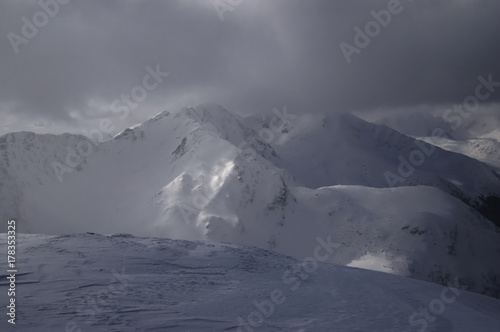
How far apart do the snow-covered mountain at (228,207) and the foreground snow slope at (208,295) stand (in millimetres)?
49719

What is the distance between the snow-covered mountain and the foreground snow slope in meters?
49.7

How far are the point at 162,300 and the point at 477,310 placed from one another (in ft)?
26.3

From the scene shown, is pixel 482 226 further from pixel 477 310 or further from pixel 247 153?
pixel 477 310

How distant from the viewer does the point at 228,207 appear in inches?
2938

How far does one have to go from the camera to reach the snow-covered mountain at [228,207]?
226 feet

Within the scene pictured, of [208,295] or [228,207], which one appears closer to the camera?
[208,295]

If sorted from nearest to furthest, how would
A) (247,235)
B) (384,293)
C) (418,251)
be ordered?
1. (384,293)
2. (418,251)
3. (247,235)

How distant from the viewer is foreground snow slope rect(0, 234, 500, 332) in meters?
8.25

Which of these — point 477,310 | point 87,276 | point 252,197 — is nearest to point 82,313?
point 87,276

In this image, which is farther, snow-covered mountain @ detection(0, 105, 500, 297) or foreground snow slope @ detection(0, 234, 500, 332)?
snow-covered mountain @ detection(0, 105, 500, 297)

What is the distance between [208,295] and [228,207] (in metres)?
64.8

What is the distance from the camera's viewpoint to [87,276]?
35.6 ft

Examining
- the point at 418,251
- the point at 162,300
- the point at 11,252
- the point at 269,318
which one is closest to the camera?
the point at 269,318

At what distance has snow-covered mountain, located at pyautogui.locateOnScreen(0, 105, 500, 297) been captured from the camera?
6900cm
